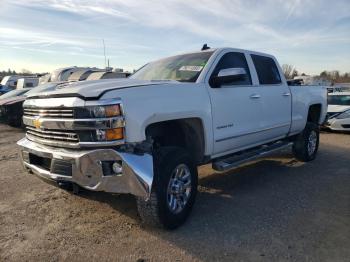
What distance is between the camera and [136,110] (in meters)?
3.54

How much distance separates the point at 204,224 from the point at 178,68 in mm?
2085

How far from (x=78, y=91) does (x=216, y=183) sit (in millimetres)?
2947

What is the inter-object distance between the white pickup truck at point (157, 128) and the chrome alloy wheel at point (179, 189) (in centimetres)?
1

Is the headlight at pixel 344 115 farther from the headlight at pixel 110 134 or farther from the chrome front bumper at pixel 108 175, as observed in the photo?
the headlight at pixel 110 134

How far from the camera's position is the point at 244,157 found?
5.24m

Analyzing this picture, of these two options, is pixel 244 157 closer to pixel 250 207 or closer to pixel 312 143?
pixel 250 207

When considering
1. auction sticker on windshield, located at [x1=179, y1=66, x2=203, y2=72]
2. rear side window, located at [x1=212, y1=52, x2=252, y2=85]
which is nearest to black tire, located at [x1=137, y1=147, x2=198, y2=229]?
auction sticker on windshield, located at [x1=179, y1=66, x2=203, y2=72]

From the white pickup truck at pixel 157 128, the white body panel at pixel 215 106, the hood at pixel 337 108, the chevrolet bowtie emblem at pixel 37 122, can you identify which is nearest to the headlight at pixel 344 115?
the hood at pixel 337 108

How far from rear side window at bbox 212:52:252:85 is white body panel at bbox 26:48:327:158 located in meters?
A: 0.08

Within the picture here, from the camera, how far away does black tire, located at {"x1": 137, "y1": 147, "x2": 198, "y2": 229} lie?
3717mm

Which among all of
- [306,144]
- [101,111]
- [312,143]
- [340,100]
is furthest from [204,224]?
[340,100]

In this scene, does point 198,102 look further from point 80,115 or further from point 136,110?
point 80,115

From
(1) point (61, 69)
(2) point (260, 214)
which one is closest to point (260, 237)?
(2) point (260, 214)

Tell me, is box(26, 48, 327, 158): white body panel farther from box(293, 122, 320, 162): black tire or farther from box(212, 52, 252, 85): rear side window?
box(293, 122, 320, 162): black tire
